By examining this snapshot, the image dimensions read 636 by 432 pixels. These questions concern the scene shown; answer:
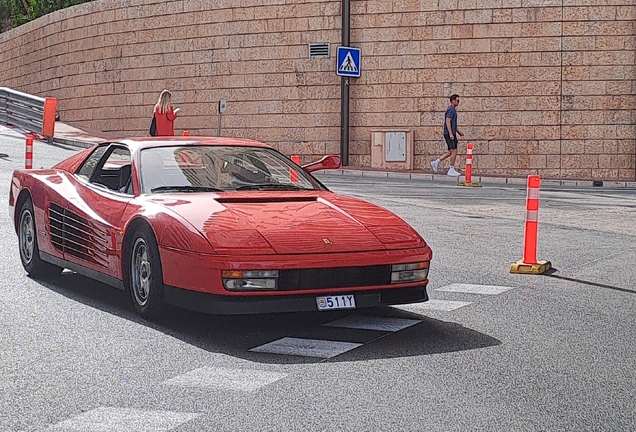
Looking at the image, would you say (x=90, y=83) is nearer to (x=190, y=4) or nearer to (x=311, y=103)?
(x=190, y=4)

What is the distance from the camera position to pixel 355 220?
7.40m

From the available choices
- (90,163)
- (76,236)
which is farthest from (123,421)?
(90,163)

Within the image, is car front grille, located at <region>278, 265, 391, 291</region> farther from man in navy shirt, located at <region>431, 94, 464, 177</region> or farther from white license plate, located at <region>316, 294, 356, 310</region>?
man in navy shirt, located at <region>431, 94, 464, 177</region>

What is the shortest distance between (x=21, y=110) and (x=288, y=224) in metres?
28.0

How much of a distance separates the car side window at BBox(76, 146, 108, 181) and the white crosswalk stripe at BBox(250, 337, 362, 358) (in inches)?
106

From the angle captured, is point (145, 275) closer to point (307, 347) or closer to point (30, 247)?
point (307, 347)

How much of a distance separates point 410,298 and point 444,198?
37.0 ft

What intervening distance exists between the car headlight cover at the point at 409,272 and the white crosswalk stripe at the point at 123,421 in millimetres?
2353

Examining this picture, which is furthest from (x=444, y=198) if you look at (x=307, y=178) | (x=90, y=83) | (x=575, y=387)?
(x=90, y=83)

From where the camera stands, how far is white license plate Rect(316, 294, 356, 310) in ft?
22.6

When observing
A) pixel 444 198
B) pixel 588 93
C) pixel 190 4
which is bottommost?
pixel 444 198

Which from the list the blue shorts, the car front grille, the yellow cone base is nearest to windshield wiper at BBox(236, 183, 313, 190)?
the car front grille

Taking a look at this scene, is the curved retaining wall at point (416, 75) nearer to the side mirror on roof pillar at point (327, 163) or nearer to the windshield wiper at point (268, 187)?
the side mirror on roof pillar at point (327, 163)

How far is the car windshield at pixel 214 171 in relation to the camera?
7.91 meters
